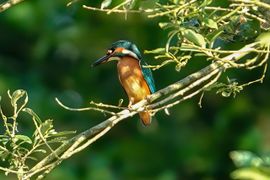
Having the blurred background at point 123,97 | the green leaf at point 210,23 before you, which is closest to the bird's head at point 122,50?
the green leaf at point 210,23

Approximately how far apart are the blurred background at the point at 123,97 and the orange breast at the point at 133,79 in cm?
241

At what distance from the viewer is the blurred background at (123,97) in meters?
6.16

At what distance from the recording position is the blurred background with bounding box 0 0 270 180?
6.16m

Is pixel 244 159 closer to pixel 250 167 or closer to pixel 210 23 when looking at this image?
pixel 250 167

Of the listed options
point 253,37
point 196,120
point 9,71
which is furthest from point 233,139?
point 253,37

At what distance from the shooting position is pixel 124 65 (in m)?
3.52

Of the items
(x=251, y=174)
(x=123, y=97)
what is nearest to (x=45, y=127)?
(x=251, y=174)

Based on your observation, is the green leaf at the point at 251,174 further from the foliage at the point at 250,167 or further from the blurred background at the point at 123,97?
the blurred background at the point at 123,97

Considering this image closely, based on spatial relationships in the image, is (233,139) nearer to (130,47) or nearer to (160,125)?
(160,125)

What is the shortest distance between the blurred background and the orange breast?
2413 millimetres

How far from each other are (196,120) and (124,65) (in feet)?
10.5

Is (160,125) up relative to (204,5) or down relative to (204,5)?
up

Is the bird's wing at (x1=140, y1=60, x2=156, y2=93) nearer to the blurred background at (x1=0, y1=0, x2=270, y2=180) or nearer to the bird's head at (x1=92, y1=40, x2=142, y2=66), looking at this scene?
the bird's head at (x1=92, y1=40, x2=142, y2=66)

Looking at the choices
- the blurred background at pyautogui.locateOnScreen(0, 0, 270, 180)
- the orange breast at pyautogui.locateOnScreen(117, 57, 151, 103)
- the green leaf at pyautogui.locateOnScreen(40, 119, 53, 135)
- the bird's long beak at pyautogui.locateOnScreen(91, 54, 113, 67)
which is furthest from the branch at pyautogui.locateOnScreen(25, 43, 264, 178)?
the blurred background at pyautogui.locateOnScreen(0, 0, 270, 180)
